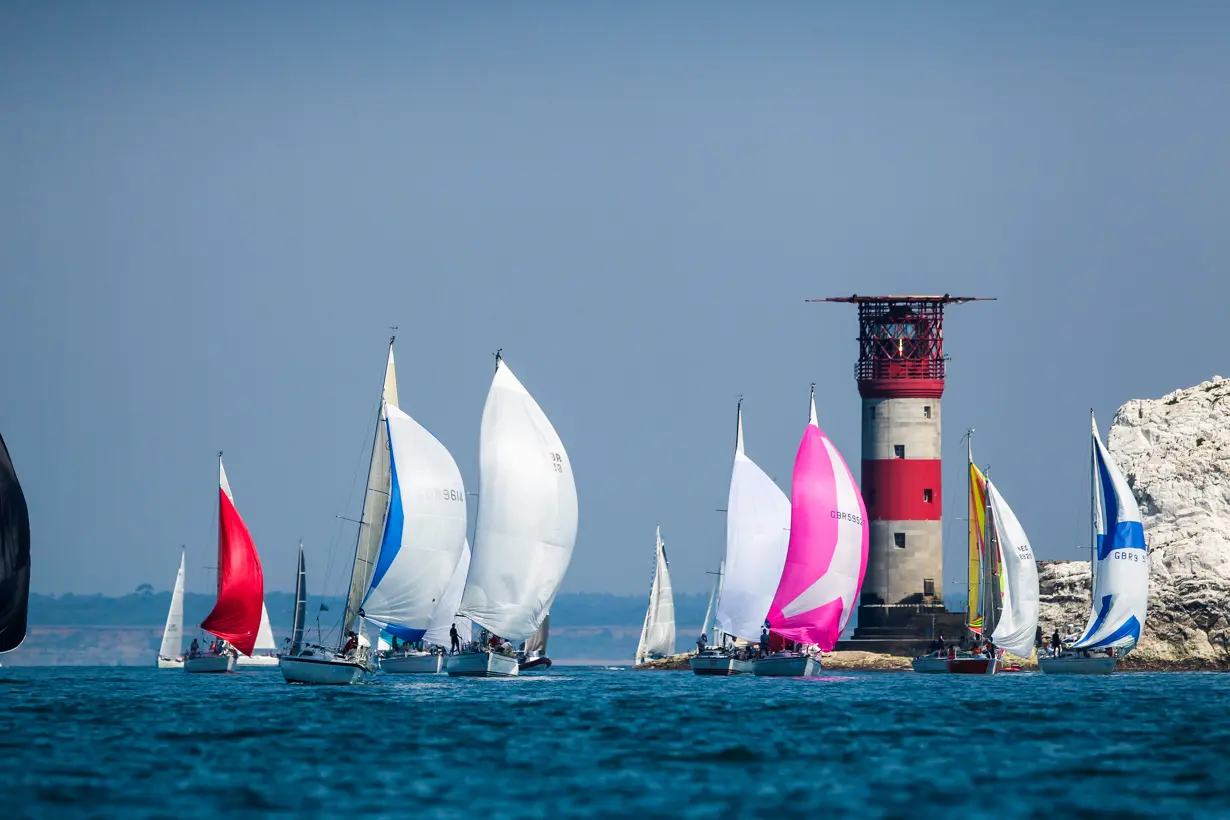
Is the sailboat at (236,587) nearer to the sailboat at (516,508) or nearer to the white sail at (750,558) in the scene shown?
the sailboat at (516,508)

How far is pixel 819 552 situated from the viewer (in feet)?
228

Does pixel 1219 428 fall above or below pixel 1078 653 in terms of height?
above

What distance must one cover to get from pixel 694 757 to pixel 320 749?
683cm

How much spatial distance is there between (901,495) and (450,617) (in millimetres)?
19853

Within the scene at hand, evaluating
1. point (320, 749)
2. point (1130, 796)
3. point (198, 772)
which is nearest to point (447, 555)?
point (320, 749)

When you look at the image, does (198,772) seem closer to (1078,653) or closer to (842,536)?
(842,536)

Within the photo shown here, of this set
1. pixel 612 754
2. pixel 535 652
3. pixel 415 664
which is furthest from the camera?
pixel 535 652

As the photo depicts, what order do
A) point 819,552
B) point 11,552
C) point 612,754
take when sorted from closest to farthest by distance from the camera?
point 612,754 < point 11,552 < point 819,552

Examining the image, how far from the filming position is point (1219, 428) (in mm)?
89812

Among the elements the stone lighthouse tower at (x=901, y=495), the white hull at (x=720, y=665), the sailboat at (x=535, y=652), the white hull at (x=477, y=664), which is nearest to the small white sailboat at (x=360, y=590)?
the white hull at (x=477, y=664)

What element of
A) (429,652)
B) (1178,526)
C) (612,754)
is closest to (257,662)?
(429,652)

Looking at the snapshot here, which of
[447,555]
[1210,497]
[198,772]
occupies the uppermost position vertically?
[1210,497]

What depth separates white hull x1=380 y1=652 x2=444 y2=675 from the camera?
7200 centimetres

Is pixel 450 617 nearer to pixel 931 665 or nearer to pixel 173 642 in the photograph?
pixel 931 665
